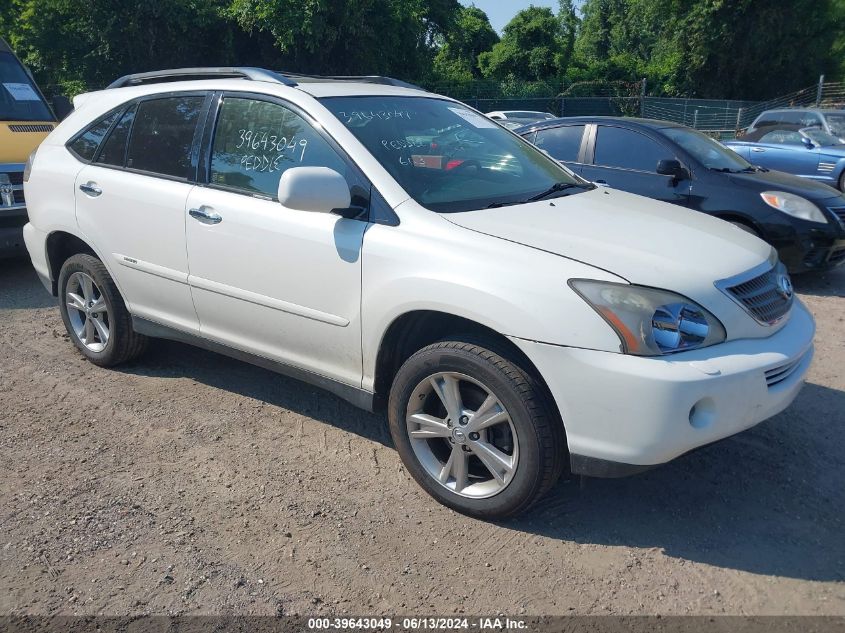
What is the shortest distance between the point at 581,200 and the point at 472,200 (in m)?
0.66

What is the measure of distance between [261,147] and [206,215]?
45 centimetres

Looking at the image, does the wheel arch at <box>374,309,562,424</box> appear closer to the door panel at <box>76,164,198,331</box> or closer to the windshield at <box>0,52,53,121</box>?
the door panel at <box>76,164,198,331</box>

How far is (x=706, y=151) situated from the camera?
7395mm

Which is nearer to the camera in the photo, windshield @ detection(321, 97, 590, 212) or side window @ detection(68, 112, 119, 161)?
windshield @ detection(321, 97, 590, 212)

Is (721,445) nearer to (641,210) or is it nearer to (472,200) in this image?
(641,210)

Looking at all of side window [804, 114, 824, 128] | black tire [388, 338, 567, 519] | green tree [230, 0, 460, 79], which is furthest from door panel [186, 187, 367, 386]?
green tree [230, 0, 460, 79]

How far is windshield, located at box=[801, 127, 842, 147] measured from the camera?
12172mm

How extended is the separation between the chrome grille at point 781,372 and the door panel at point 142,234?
2.88 m

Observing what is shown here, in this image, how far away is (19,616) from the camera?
102 inches

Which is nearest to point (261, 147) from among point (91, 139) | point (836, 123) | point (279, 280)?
point (279, 280)

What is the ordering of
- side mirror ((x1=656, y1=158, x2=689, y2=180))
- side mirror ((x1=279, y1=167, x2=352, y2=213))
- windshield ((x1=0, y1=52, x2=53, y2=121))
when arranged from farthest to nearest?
windshield ((x1=0, y1=52, x2=53, y2=121)) → side mirror ((x1=656, y1=158, x2=689, y2=180)) → side mirror ((x1=279, y1=167, x2=352, y2=213))

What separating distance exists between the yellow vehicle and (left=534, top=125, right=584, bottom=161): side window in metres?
5.14

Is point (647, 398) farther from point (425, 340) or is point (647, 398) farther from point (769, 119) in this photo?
point (769, 119)

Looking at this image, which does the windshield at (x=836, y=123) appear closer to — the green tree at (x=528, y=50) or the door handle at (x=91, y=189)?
the door handle at (x=91, y=189)
